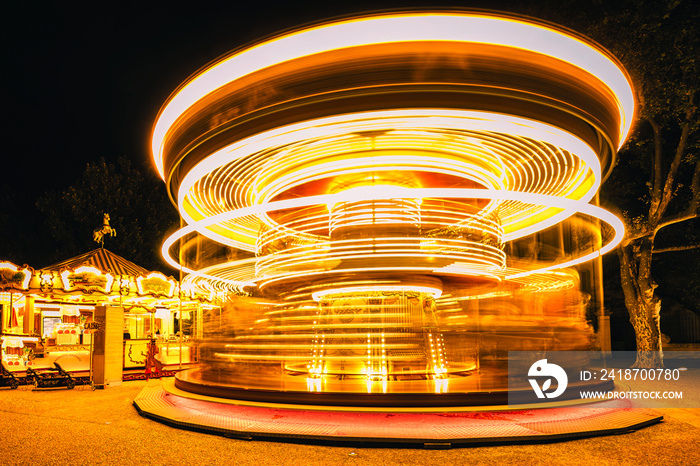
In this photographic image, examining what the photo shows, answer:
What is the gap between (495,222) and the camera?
971cm

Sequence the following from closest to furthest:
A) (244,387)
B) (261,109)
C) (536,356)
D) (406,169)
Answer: (261,109), (244,387), (406,169), (536,356)

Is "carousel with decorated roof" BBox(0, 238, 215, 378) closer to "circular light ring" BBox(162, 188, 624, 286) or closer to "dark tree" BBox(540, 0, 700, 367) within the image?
"circular light ring" BBox(162, 188, 624, 286)

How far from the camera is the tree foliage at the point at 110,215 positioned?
111ft

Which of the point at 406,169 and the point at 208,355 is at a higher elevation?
the point at 406,169

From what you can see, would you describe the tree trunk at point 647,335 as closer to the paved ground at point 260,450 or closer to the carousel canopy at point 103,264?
the paved ground at point 260,450

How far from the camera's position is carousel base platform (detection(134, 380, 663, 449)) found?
617 centimetres

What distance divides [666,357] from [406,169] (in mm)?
19646

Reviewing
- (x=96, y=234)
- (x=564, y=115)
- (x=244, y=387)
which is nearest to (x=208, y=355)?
(x=244, y=387)

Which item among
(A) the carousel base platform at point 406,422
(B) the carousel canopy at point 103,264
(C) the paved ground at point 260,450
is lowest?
(C) the paved ground at point 260,450

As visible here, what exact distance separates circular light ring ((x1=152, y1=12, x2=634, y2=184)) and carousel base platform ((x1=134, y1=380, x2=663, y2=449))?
15.0 feet

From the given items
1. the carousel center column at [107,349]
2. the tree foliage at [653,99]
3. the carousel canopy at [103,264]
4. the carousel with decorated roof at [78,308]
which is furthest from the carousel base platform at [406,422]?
the carousel canopy at [103,264]

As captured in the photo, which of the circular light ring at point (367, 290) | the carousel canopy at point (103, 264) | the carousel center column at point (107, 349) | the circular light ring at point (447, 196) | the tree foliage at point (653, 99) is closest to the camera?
the circular light ring at point (447, 196)

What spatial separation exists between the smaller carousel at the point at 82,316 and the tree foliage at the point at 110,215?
389 inches

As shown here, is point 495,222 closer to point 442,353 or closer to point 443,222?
point 443,222
